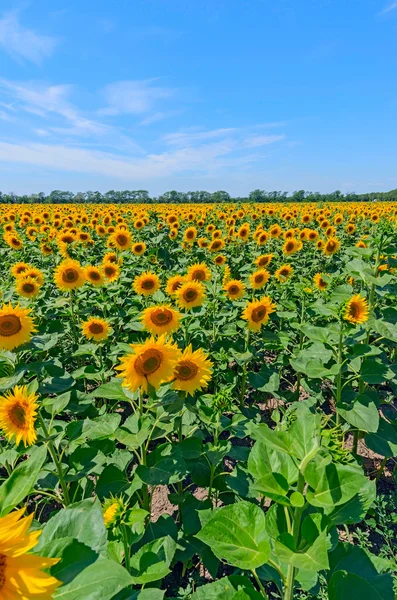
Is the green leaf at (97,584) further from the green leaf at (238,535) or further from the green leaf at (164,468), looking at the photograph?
the green leaf at (164,468)

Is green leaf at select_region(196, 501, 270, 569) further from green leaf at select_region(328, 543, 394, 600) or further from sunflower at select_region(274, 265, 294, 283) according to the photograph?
sunflower at select_region(274, 265, 294, 283)

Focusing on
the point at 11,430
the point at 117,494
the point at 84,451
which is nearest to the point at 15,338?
the point at 11,430

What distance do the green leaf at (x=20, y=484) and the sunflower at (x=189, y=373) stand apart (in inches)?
55.3

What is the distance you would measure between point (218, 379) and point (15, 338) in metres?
2.38

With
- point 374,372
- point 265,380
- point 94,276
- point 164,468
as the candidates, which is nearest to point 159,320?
point 164,468

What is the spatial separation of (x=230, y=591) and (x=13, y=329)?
2.39 metres

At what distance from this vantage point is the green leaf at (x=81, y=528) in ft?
3.15

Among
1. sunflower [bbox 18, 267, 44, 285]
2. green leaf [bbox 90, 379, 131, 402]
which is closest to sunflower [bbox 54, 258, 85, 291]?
sunflower [bbox 18, 267, 44, 285]

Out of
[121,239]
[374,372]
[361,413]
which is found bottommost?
[361,413]

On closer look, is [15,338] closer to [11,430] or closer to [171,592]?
[11,430]

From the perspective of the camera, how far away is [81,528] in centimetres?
99

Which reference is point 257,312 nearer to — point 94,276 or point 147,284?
point 147,284

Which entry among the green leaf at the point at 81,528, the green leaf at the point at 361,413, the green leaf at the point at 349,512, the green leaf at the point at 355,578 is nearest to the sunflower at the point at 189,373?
the green leaf at the point at 361,413

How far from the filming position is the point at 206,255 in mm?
9375
